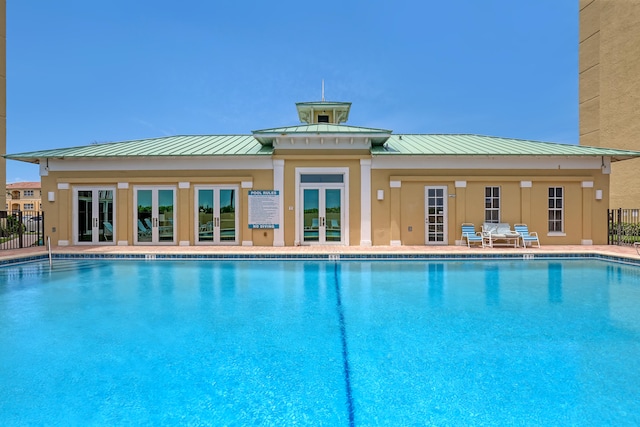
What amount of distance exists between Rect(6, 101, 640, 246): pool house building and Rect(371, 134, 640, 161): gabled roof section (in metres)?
0.11

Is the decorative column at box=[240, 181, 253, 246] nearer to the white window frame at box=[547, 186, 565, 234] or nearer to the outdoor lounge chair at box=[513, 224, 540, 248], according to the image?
the outdoor lounge chair at box=[513, 224, 540, 248]

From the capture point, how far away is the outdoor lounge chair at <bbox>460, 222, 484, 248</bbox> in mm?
13234

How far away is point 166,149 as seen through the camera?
14469mm

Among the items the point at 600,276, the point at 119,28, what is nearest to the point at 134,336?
the point at 600,276

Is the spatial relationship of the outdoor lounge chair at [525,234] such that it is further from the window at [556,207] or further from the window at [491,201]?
the window at [556,207]

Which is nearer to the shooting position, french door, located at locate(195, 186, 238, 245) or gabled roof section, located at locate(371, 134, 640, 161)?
gabled roof section, located at locate(371, 134, 640, 161)

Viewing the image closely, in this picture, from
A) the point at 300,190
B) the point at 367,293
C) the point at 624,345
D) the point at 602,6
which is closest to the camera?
the point at 624,345

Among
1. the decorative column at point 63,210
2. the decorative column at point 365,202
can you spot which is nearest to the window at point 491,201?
the decorative column at point 365,202

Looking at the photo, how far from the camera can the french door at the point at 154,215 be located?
1401cm

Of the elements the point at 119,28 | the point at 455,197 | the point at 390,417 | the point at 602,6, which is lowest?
the point at 390,417

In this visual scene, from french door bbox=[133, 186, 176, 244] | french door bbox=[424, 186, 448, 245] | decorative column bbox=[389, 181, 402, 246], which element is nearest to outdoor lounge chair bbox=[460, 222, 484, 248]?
french door bbox=[424, 186, 448, 245]

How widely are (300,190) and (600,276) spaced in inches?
387

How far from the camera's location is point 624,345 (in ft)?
15.0

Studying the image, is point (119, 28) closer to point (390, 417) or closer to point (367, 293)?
point (367, 293)
